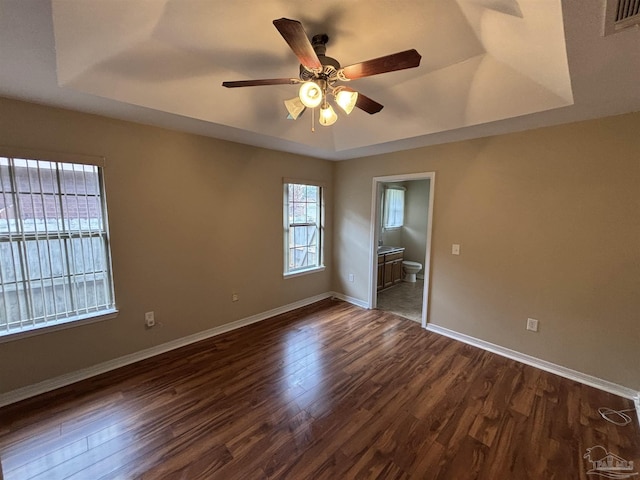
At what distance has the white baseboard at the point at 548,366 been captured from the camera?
7.45 ft

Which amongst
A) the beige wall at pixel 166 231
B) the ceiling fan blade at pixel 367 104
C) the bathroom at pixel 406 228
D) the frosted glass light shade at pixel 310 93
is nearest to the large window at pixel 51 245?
the beige wall at pixel 166 231

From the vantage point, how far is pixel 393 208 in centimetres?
597

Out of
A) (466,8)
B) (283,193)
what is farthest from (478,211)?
(283,193)

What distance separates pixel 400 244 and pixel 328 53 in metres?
4.87

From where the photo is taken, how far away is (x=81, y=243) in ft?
7.72

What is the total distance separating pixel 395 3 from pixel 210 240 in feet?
9.02

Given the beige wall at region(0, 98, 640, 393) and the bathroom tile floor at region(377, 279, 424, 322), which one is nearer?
the beige wall at region(0, 98, 640, 393)

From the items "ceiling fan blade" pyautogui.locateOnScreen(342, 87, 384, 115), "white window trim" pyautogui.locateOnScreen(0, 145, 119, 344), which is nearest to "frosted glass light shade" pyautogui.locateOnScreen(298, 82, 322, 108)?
"ceiling fan blade" pyautogui.locateOnScreen(342, 87, 384, 115)

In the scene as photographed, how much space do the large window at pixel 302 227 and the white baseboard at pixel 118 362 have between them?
2.69ft

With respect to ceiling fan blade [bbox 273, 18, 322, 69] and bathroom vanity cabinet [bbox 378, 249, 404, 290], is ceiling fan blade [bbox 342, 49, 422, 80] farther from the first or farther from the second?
bathroom vanity cabinet [bbox 378, 249, 404, 290]

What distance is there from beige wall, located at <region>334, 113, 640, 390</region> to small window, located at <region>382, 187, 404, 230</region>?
2261mm

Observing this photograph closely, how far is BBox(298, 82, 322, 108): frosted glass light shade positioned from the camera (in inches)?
62.3

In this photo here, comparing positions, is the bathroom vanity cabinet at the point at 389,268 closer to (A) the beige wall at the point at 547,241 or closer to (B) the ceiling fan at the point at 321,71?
(A) the beige wall at the point at 547,241

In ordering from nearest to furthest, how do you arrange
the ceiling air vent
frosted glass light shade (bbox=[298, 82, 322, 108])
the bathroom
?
the ceiling air vent, frosted glass light shade (bbox=[298, 82, 322, 108]), the bathroom
